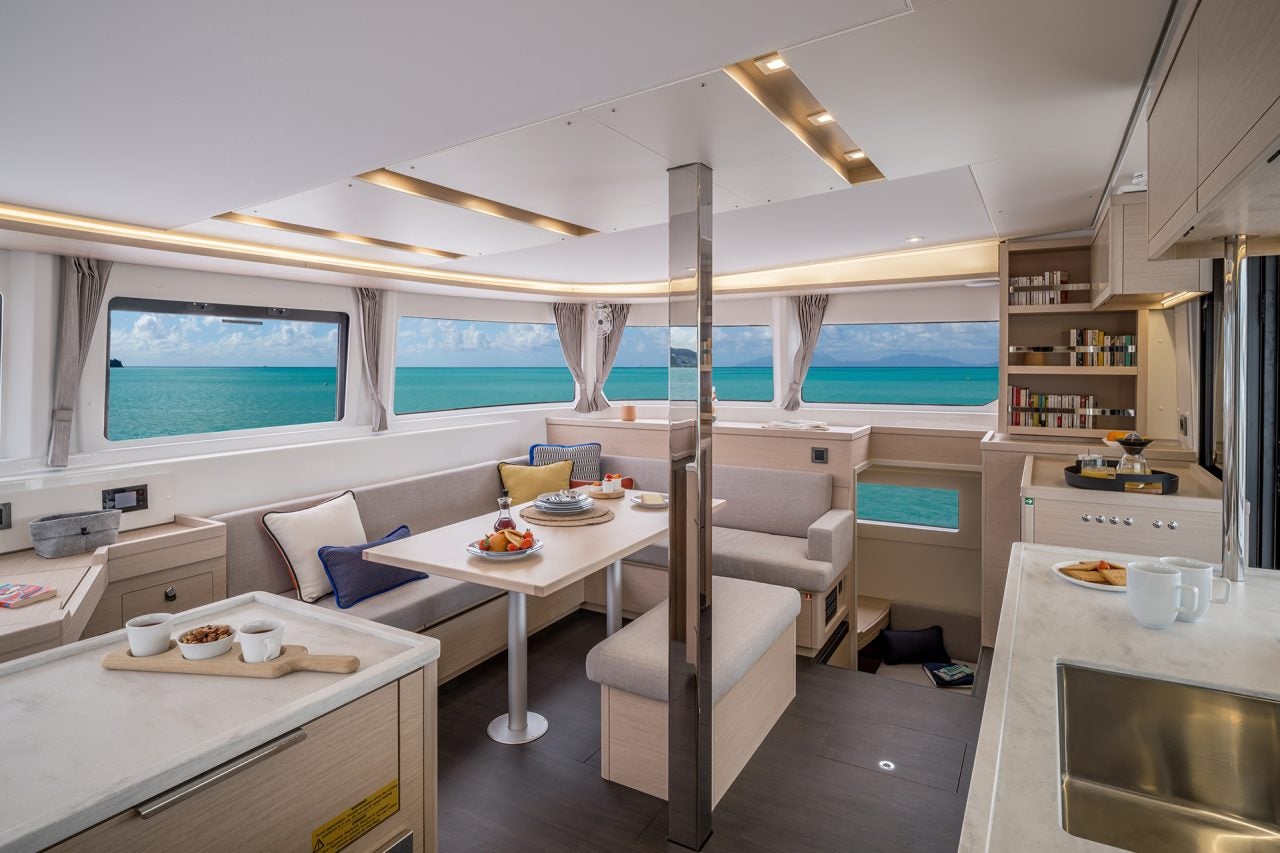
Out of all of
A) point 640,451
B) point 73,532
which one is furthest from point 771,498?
point 73,532

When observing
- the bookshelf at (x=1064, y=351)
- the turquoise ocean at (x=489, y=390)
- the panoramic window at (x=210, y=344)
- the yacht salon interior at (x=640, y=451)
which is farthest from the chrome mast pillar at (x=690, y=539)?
the turquoise ocean at (x=489, y=390)

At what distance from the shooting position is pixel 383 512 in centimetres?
395

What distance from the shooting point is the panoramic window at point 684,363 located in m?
2.15

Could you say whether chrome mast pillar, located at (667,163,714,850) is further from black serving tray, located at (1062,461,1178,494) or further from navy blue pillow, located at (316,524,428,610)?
black serving tray, located at (1062,461,1178,494)

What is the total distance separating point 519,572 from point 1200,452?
3270mm

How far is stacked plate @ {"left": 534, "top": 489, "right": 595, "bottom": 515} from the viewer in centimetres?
340

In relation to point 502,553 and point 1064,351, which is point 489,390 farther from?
point 502,553

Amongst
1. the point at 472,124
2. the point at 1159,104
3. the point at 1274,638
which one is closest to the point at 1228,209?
the point at 1159,104

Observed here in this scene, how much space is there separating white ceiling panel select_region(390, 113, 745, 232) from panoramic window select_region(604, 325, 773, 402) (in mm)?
620

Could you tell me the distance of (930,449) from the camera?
4859 millimetres

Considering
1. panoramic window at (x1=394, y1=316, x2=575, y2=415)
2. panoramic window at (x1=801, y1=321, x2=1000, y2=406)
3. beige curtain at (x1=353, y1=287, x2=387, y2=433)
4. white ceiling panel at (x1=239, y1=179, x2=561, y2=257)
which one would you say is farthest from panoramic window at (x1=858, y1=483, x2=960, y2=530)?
white ceiling panel at (x1=239, y1=179, x2=561, y2=257)

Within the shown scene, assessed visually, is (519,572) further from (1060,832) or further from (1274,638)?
(1274,638)

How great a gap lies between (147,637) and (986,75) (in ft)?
7.82

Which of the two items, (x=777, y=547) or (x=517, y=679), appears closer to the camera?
(x=517, y=679)
